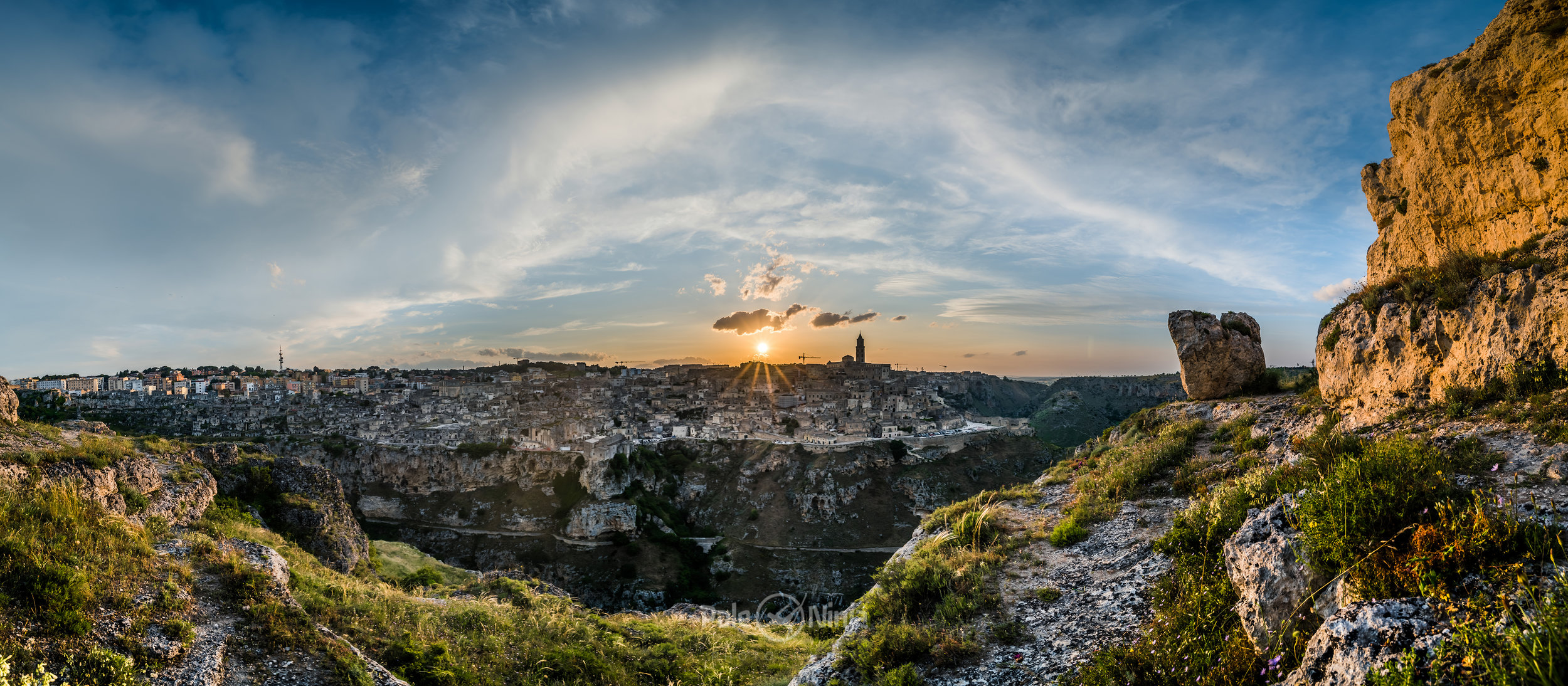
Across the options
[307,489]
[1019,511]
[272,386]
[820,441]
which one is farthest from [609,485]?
[272,386]

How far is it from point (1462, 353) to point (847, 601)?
3387 cm

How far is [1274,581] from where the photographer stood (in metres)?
3.78

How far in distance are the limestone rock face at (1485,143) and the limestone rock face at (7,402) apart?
3110 centimetres

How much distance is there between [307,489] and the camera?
18.0 metres

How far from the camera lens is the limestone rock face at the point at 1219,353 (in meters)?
14.7

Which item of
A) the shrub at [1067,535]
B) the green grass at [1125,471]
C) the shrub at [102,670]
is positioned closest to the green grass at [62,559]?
the shrub at [102,670]

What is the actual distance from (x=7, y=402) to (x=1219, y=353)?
108ft

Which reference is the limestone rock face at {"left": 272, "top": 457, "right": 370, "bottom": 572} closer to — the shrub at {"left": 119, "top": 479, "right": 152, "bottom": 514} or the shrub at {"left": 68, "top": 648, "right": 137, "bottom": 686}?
the shrub at {"left": 119, "top": 479, "right": 152, "bottom": 514}

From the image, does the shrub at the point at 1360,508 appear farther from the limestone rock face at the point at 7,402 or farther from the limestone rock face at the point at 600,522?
the limestone rock face at the point at 600,522

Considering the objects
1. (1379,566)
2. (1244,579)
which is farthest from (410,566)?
(1379,566)

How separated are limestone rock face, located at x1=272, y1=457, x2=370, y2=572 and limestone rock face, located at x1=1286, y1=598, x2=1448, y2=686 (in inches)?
788

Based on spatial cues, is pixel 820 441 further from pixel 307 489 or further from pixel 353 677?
pixel 353 677

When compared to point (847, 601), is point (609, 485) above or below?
above

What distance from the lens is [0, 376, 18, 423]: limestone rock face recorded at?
44.3 ft
